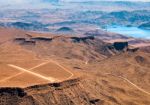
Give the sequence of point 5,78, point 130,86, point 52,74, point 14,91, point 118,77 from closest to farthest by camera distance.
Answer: point 14,91 → point 5,78 → point 52,74 → point 130,86 → point 118,77

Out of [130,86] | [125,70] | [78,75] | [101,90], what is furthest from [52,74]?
[125,70]

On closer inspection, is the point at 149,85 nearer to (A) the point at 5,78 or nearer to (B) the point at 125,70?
(B) the point at 125,70

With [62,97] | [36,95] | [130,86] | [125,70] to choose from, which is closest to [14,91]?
[36,95]

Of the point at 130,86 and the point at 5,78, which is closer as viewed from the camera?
the point at 5,78

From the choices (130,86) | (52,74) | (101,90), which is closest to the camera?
(52,74)

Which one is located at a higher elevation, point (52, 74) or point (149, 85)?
point (52, 74)

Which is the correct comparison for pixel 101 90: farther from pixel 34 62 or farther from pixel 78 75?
pixel 34 62
